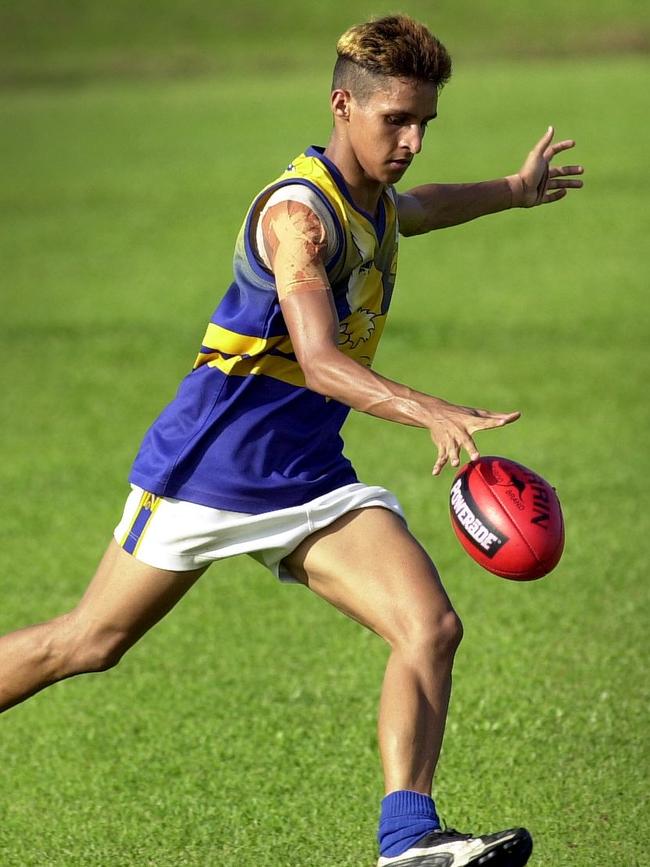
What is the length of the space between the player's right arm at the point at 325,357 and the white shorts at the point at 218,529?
0.57 metres

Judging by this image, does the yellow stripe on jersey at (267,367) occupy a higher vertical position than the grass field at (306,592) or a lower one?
higher

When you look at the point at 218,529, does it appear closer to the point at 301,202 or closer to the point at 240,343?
the point at 240,343

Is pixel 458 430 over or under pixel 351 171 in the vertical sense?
under

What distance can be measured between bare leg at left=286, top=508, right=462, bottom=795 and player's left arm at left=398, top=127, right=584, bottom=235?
123cm

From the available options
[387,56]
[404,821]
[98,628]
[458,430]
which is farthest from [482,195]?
[404,821]

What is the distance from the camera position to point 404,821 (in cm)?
422

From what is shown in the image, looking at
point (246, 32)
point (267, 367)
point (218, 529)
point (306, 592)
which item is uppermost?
point (267, 367)

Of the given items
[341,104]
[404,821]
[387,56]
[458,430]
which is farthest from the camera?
[341,104]

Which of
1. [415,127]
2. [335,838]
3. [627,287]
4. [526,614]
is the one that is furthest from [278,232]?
[627,287]

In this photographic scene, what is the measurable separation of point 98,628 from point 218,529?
52 cm

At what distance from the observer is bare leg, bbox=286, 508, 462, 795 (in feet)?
14.4

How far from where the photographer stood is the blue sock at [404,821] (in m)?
4.20

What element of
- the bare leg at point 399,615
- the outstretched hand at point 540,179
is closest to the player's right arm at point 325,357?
the bare leg at point 399,615

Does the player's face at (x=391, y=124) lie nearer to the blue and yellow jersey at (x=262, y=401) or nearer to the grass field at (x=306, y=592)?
the blue and yellow jersey at (x=262, y=401)
